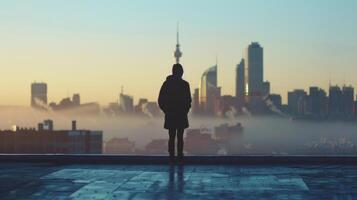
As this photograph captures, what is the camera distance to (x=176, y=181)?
10.4 meters

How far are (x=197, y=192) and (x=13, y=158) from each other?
22.9 feet

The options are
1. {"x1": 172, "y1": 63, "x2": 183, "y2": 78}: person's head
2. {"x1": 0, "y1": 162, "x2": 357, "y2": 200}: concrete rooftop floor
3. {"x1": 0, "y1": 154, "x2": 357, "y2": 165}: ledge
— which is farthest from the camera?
{"x1": 0, "y1": 154, "x2": 357, "y2": 165}: ledge

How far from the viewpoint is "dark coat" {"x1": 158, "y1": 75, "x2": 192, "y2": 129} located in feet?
45.2

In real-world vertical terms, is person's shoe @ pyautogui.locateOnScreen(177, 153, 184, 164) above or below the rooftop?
above

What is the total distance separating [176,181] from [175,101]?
3623 mm

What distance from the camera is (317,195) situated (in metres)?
8.75

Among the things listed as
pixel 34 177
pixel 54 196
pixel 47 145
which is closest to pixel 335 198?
pixel 54 196

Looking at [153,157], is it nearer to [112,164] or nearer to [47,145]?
[112,164]

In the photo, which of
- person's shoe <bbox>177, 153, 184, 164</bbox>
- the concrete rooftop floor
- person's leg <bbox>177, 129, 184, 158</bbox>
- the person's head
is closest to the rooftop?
the concrete rooftop floor

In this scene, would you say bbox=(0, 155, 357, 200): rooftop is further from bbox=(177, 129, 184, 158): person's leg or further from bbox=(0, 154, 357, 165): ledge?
bbox=(177, 129, 184, 158): person's leg

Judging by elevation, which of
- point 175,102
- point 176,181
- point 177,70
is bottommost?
point 176,181

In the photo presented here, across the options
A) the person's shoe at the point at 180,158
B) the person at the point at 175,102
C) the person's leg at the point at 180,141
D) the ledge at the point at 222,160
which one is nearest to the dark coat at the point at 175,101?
the person at the point at 175,102

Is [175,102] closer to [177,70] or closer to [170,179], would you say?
[177,70]

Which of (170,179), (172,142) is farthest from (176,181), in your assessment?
(172,142)
